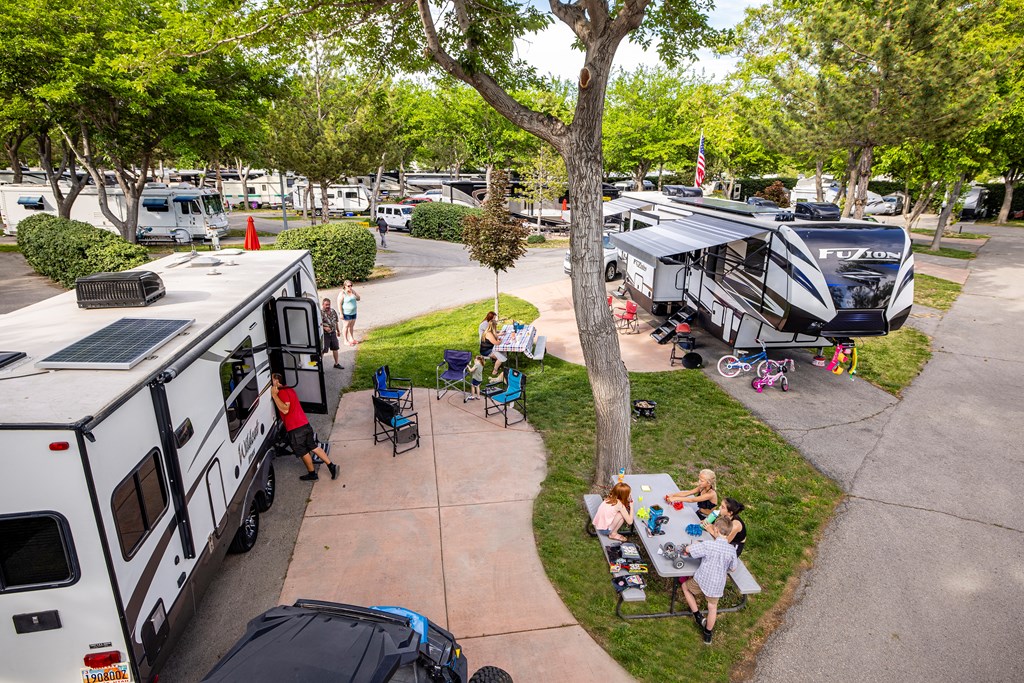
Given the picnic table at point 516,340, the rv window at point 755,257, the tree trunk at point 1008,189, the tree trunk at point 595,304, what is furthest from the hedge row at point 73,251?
the tree trunk at point 1008,189

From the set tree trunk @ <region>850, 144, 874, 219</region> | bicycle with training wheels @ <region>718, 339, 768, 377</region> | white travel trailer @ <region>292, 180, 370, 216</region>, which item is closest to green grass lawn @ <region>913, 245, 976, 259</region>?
tree trunk @ <region>850, 144, 874, 219</region>

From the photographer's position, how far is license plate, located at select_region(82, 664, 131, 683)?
4.18 metres

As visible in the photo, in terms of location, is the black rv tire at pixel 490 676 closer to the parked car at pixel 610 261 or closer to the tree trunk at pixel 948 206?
the parked car at pixel 610 261

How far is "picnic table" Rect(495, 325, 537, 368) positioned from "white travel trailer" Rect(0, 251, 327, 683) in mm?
5519

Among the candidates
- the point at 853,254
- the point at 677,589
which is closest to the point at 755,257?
the point at 853,254

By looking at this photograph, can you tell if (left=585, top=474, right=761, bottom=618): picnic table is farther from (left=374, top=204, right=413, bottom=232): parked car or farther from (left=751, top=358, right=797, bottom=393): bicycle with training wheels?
(left=374, top=204, right=413, bottom=232): parked car

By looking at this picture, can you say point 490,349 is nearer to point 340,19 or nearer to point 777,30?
point 340,19

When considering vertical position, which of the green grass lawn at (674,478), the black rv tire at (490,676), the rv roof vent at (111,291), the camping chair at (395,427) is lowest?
the green grass lawn at (674,478)

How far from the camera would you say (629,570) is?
247 inches

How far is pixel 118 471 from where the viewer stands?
420cm

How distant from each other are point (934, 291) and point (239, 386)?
21.0 m

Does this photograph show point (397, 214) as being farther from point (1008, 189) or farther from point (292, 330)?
point (1008, 189)

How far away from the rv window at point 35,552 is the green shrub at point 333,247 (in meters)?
15.3

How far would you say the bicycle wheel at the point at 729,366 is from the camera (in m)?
12.2
